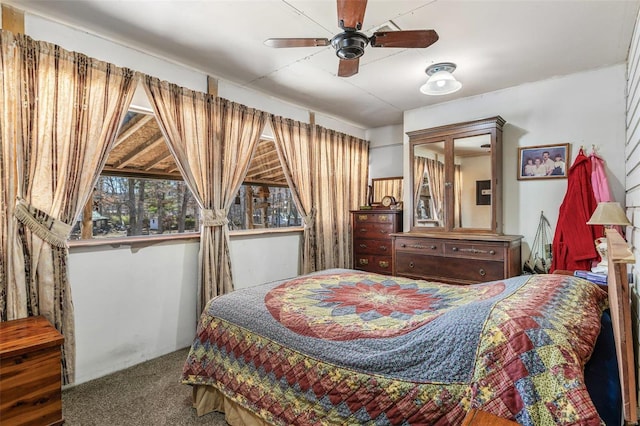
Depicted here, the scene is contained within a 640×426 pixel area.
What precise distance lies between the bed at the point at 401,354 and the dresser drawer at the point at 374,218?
2214 millimetres

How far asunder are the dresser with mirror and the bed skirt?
2.40 metres

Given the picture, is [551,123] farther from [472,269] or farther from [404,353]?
[404,353]

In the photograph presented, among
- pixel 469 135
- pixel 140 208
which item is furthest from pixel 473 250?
pixel 140 208

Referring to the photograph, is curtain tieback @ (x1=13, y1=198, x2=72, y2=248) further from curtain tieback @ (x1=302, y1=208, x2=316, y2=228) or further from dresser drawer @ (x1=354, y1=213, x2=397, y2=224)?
dresser drawer @ (x1=354, y1=213, x2=397, y2=224)

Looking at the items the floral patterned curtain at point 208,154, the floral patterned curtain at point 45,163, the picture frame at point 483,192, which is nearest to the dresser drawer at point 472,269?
the picture frame at point 483,192

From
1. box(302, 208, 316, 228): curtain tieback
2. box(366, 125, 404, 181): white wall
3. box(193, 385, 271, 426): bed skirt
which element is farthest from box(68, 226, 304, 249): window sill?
box(366, 125, 404, 181): white wall

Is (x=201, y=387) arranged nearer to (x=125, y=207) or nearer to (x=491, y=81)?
(x=125, y=207)

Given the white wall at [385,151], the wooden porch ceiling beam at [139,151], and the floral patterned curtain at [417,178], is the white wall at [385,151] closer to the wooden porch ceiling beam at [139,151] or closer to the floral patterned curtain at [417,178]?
the floral patterned curtain at [417,178]

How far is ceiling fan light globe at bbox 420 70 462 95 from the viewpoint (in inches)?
110

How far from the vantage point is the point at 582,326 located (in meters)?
1.19

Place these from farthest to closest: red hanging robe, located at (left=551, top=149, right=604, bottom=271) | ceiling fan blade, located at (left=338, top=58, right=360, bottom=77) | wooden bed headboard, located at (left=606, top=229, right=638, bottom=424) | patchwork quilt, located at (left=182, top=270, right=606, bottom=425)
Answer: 1. red hanging robe, located at (left=551, top=149, right=604, bottom=271)
2. ceiling fan blade, located at (left=338, top=58, right=360, bottom=77)
3. patchwork quilt, located at (left=182, top=270, right=606, bottom=425)
4. wooden bed headboard, located at (left=606, top=229, right=638, bottom=424)

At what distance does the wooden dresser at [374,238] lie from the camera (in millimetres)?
4277

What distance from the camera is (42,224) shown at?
2.20 metres

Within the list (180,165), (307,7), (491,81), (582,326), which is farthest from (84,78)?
(491,81)
